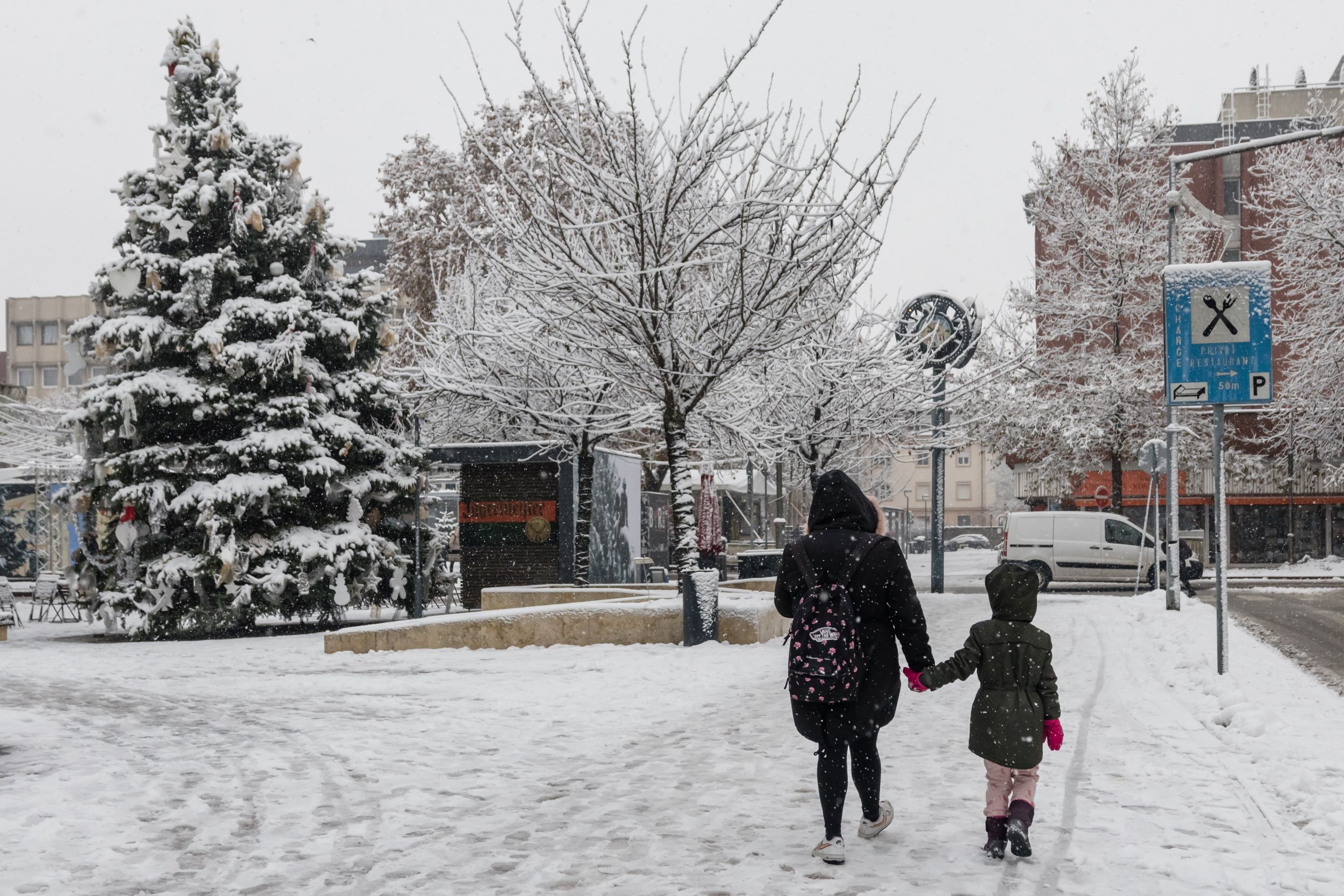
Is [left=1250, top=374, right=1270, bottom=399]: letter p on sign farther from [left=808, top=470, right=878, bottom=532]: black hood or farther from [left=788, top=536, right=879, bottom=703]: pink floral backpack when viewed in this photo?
Answer: [left=788, top=536, right=879, bottom=703]: pink floral backpack

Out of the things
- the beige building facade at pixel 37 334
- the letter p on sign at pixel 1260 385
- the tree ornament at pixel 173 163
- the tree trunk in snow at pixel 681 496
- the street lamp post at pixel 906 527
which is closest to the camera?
the letter p on sign at pixel 1260 385

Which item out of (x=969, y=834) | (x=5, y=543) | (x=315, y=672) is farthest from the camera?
(x=5, y=543)

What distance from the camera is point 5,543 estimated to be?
3612cm

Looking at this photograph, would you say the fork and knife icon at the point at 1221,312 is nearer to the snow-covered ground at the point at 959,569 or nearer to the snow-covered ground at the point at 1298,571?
the snow-covered ground at the point at 959,569

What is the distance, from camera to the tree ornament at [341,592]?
718 inches

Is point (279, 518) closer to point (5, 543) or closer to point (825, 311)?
point (825, 311)

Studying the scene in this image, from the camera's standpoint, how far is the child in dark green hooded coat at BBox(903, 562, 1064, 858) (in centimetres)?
504

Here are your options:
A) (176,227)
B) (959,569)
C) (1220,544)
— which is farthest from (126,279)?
(959,569)

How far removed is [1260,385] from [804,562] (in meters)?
6.57

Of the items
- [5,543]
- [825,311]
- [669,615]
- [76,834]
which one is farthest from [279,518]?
[5,543]

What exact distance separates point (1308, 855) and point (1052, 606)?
17.0m

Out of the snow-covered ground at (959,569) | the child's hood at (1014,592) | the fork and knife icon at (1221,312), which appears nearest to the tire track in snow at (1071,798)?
the child's hood at (1014,592)

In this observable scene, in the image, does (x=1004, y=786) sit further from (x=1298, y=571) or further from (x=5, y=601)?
(x=1298, y=571)

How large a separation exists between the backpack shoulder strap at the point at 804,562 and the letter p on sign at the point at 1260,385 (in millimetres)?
6477
